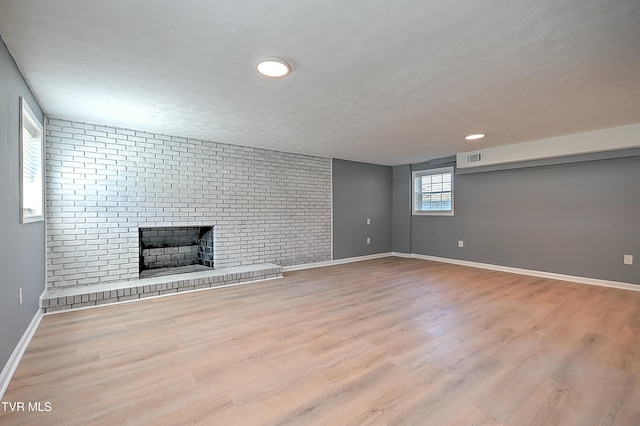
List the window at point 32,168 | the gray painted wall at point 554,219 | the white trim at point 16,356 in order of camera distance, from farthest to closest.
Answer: the gray painted wall at point 554,219 < the window at point 32,168 < the white trim at point 16,356

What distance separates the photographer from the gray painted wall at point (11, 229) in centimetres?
190

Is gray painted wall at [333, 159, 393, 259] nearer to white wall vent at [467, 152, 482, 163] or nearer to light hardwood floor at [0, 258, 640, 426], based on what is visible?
white wall vent at [467, 152, 482, 163]

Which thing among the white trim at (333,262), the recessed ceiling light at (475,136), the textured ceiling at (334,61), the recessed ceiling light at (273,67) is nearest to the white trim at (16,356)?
the textured ceiling at (334,61)

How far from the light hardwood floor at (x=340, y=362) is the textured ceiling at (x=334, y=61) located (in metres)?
2.22

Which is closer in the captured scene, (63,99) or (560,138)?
(63,99)

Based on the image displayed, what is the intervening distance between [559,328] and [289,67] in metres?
3.39

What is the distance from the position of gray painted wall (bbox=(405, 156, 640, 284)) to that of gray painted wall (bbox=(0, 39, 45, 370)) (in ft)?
21.0

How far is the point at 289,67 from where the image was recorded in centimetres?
221

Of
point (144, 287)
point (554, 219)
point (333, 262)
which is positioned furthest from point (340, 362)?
point (554, 219)

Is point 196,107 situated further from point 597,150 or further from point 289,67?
point 597,150

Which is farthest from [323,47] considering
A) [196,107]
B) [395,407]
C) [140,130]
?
[140,130]

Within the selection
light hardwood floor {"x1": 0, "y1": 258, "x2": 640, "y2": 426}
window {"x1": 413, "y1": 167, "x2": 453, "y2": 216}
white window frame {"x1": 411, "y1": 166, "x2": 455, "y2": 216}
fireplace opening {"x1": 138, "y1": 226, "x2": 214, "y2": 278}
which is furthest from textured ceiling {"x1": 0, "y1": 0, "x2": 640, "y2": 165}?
window {"x1": 413, "y1": 167, "x2": 453, "y2": 216}

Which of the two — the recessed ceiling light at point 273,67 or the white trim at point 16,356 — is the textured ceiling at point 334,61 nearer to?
the recessed ceiling light at point 273,67

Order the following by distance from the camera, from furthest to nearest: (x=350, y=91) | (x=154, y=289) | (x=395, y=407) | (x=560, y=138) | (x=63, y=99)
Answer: (x=560, y=138) < (x=154, y=289) < (x=63, y=99) < (x=350, y=91) < (x=395, y=407)
